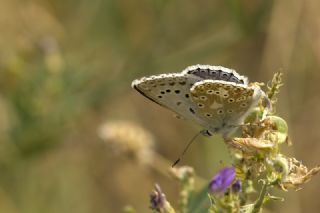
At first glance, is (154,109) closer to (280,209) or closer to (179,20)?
(179,20)

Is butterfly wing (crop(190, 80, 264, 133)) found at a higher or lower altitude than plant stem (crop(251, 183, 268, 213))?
higher

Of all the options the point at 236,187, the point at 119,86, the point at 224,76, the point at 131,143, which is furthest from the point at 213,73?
the point at 119,86

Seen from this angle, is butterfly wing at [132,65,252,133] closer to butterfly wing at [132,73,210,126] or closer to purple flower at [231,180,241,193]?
butterfly wing at [132,73,210,126]

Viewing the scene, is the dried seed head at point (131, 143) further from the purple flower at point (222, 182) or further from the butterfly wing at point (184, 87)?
the purple flower at point (222, 182)

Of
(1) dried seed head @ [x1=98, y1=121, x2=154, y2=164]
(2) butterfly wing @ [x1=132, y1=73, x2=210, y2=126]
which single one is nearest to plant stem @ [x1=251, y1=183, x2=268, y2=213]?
(2) butterfly wing @ [x1=132, y1=73, x2=210, y2=126]

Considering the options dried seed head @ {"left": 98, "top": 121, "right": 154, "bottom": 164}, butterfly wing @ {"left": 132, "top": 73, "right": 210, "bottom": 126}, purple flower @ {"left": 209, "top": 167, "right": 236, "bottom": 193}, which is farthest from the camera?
dried seed head @ {"left": 98, "top": 121, "right": 154, "bottom": 164}

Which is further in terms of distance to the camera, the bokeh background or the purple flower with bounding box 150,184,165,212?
the bokeh background

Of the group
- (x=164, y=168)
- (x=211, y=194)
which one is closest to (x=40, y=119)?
(x=164, y=168)

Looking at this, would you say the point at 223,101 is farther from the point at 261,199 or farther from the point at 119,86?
the point at 119,86
